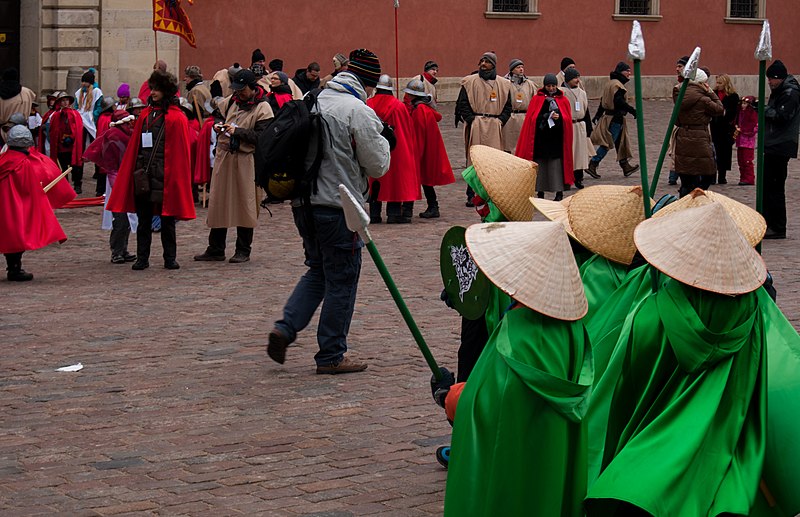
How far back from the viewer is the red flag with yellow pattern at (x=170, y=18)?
17688mm

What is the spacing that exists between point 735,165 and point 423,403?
16281 millimetres

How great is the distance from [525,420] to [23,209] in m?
8.88

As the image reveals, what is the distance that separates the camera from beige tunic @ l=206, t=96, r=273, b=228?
1301cm

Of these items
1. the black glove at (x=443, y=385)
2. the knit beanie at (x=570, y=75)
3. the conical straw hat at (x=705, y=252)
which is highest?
the knit beanie at (x=570, y=75)

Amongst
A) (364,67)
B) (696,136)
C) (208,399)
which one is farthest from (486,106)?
(208,399)

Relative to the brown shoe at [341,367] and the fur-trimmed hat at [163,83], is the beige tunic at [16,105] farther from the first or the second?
the brown shoe at [341,367]

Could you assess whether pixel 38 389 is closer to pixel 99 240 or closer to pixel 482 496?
pixel 482 496

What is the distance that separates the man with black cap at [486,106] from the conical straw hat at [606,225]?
11.9 m

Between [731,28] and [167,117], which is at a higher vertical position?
[731,28]

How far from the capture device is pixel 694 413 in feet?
15.3

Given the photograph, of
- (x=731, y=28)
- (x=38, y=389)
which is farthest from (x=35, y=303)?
(x=731, y=28)

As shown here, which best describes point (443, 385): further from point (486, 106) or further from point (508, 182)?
point (486, 106)

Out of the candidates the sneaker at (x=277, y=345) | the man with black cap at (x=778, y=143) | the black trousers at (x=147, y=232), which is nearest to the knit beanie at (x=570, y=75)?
the man with black cap at (x=778, y=143)

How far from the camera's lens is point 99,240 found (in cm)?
1488
